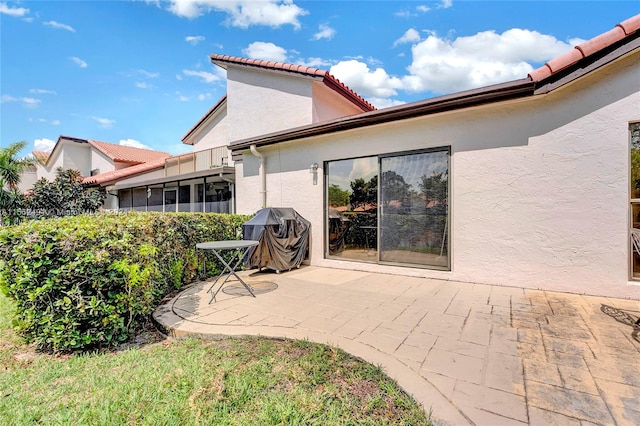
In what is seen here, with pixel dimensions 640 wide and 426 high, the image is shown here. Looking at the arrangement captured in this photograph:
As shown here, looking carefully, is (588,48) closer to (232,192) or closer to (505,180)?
(505,180)

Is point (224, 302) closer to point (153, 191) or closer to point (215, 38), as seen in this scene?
point (215, 38)

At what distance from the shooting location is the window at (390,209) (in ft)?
19.1

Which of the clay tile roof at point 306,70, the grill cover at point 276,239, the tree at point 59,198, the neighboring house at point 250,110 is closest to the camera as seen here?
the grill cover at point 276,239

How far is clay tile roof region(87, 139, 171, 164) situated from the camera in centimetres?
2141

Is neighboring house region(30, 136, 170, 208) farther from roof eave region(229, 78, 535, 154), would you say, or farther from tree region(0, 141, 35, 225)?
roof eave region(229, 78, 535, 154)

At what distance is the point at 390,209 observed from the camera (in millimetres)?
6363

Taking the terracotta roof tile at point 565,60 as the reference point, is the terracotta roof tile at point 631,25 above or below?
above

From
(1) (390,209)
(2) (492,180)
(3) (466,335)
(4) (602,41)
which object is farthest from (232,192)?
(4) (602,41)

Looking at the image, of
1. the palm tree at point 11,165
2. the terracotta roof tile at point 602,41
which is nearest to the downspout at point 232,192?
the terracotta roof tile at point 602,41

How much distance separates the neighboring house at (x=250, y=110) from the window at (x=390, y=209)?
3.18 metres

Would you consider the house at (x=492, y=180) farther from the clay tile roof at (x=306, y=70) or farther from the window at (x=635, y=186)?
the clay tile roof at (x=306, y=70)

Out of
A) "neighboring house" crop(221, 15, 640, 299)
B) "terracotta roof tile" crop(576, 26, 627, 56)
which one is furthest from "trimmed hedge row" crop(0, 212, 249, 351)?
"terracotta roof tile" crop(576, 26, 627, 56)

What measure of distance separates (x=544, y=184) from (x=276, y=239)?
529cm

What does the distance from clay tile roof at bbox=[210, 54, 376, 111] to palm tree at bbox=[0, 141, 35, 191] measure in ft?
40.4
